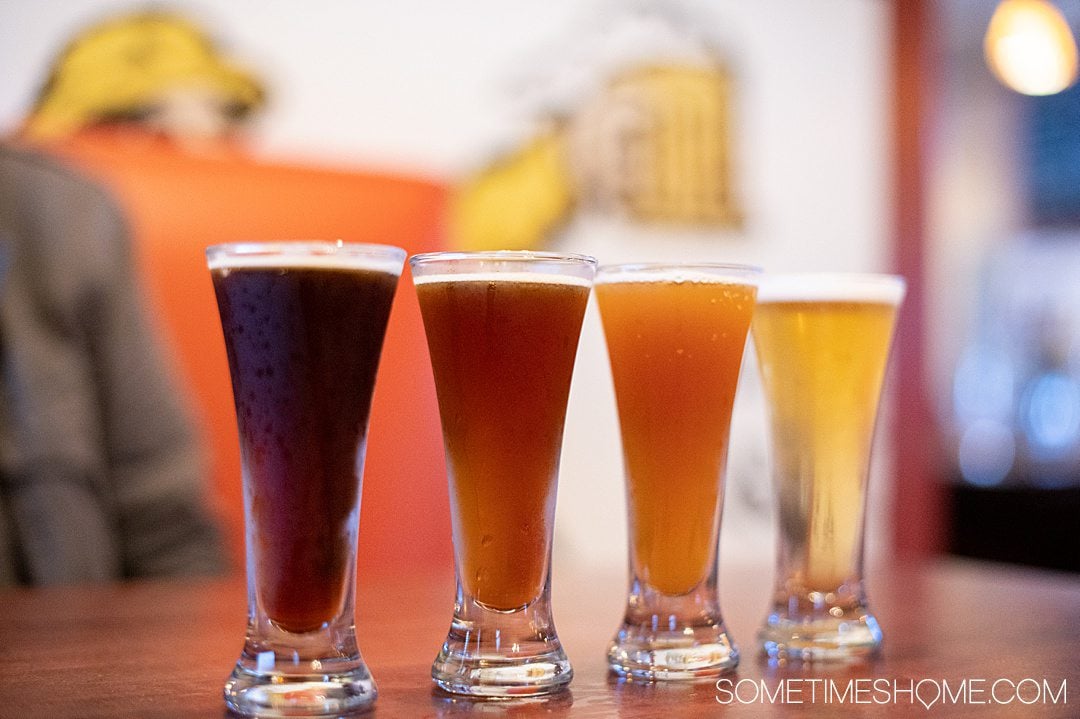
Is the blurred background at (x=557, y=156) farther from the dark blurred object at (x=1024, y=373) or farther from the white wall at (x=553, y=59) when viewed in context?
the dark blurred object at (x=1024, y=373)

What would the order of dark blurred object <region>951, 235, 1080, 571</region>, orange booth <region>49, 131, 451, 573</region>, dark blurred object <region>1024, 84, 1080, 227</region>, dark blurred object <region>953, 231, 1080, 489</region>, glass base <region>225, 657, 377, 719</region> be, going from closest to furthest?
glass base <region>225, 657, 377, 719</region>, orange booth <region>49, 131, 451, 573</region>, dark blurred object <region>951, 235, 1080, 571</region>, dark blurred object <region>953, 231, 1080, 489</region>, dark blurred object <region>1024, 84, 1080, 227</region>

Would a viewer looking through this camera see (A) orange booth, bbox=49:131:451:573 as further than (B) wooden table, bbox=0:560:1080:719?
Yes

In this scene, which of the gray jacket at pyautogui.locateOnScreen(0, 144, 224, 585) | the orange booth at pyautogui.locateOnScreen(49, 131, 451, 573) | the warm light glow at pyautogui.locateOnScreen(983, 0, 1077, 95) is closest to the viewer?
the gray jacket at pyautogui.locateOnScreen(0, 144, 224, 585)

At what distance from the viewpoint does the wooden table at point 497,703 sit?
2.30ft

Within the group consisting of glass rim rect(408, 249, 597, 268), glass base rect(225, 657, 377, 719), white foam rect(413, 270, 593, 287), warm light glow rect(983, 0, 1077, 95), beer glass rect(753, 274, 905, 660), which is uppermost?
warm light glow rect(983, 0, 1077, 95)

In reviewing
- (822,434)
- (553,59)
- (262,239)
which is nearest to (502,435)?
(822,434)

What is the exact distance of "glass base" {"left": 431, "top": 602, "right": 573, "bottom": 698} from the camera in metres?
0.74

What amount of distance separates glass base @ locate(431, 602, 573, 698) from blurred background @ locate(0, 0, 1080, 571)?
3.33 ft

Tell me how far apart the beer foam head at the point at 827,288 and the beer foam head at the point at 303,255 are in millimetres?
342

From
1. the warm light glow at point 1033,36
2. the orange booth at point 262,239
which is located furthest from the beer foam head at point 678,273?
the warm light glow at point 1033,36

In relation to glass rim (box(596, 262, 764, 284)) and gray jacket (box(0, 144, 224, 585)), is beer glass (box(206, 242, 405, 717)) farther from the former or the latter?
gray jacket (box(0, 144, 224, 585))

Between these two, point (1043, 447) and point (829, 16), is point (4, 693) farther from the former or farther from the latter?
point (1043, 447)

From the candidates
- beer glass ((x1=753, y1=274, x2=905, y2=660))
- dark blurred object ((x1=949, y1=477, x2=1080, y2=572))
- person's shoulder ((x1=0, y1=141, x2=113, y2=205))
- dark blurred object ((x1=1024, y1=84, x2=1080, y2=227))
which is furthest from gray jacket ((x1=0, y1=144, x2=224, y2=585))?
dark blurred object ((x1=1024, y1=84, x2=1080, y2=227))

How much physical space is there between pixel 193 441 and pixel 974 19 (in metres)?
4.54
